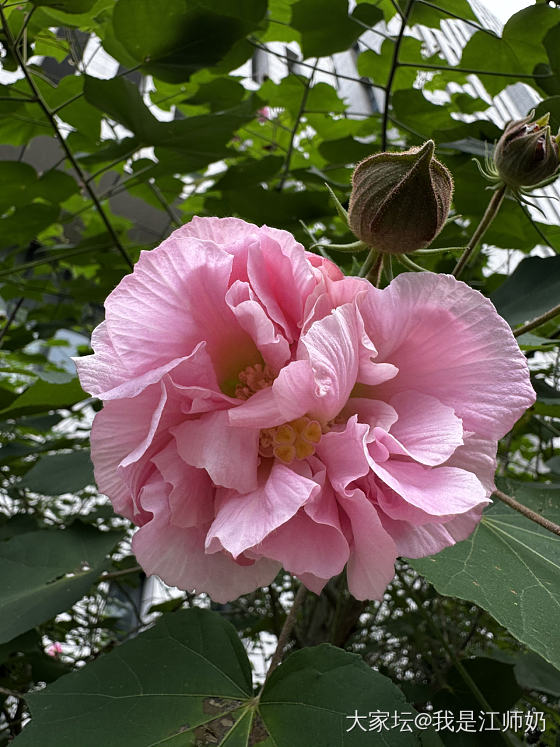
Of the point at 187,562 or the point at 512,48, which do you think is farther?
the point at 512,48

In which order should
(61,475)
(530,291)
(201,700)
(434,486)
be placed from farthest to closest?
1. (61,475)
2. (530,291)
3. (201,700)
4. (434,486)

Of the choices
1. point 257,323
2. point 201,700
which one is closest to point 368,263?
point 257,323

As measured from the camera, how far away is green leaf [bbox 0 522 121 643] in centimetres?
66

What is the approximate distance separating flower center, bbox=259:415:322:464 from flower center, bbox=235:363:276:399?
0.15 feet

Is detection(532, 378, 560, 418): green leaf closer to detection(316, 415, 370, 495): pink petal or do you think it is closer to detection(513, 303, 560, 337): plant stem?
detection(513, 303, 560, 337): plant stem

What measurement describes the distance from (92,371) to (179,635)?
1.00 ft

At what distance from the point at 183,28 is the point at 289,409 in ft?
2.54

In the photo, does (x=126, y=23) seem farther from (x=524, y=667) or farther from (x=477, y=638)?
(x=477, y=638)

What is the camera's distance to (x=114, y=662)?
55 centimetres

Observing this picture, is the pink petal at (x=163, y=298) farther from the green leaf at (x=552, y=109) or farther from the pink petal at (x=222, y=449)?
the green leaf at (x=552, y=109)

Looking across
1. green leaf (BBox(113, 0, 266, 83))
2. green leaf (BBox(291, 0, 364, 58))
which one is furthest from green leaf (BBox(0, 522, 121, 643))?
green leaf (BBox(291, 0, 364, 58))

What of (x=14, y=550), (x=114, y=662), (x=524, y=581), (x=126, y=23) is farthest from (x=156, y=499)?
(x=126, y=23)

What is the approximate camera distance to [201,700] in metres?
0.53

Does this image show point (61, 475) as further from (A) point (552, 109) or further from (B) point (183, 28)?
(A) point (552, 109)
